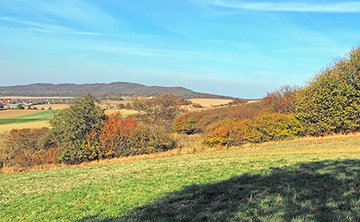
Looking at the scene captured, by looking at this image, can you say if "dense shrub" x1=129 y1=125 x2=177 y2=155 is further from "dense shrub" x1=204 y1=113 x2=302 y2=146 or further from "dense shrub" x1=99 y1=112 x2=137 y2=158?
"dense shrub" x1=204 y1=113 x2=302 y2=146

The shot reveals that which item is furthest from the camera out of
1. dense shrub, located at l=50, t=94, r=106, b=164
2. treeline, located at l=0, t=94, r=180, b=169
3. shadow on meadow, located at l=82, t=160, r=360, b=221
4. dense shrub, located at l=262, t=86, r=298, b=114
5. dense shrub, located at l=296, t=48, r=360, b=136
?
dense shrub, located at l=262, t=86, r=298, b=114

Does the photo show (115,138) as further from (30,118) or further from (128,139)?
(30,118)

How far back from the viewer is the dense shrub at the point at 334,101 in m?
25.8

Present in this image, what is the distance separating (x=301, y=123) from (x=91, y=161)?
21923 millimetres

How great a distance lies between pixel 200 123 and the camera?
43.0 meters

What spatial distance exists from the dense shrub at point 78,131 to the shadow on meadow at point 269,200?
801 inches

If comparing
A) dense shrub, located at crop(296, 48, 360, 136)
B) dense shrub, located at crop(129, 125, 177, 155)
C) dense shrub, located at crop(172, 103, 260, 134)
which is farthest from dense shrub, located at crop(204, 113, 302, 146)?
dense shrub, located at crop(172, 103, 260, 134)

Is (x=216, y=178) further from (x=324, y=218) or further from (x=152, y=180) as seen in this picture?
(x=324, y=218)

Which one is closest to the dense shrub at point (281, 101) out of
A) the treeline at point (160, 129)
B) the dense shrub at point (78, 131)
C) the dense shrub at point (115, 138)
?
the treeline at point (160, 129)

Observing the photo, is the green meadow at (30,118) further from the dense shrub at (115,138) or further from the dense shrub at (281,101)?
the dense shrub at (281,101)

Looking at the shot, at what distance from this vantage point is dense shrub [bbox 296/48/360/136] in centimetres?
2580

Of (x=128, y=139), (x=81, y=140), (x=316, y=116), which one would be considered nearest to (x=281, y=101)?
(x=316, y=116)

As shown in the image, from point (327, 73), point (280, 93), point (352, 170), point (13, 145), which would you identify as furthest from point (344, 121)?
point (13, 145)

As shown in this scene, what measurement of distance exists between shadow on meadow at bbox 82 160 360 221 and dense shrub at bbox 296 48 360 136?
18453mm
